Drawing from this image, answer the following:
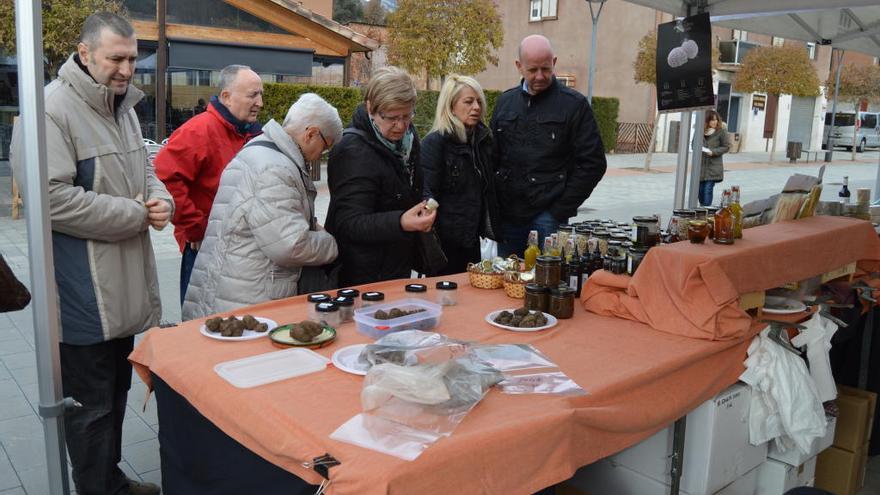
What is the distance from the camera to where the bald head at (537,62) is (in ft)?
11.9

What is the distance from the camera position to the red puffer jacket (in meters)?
3.42

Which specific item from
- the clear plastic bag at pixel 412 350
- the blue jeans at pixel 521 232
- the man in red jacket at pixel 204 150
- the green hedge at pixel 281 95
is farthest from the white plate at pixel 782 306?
the green hedge at pixel 281 95

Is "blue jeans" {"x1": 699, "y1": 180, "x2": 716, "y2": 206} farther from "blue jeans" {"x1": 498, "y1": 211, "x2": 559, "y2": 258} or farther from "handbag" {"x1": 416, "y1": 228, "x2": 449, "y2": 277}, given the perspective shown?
"handbag" {"x1": 416, "y1": 228, "x2": 449, "y2": 277}

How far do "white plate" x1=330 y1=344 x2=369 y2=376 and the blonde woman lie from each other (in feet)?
5.13

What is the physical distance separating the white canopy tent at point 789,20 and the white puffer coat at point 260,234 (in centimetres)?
257

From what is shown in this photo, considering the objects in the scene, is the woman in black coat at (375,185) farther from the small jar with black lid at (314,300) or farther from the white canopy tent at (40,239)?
the white canopy tent at (40,239)

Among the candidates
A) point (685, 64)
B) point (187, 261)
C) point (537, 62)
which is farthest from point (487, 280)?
point (685, 64)

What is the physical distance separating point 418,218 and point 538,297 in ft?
1.67

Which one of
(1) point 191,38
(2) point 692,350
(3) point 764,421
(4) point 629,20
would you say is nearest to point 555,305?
(2) point 692,350

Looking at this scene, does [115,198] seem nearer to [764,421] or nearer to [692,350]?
[692,350]

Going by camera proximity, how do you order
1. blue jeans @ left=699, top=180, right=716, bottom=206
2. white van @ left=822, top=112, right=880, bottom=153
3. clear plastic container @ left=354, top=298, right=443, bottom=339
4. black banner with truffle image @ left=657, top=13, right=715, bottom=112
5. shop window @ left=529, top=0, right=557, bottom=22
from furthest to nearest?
white van @ left=822, top=112, right=880, bottom=153 < shop window @ left=529, top=0, right=557, bottom=22 < blue jeans @ left=699, top=180, right=716, bottom=206 < black banner with truffle image @ left=657, top=13, right=715, bottom=112 < clear plastic container @ left=354, top=298, right=443, bottom=339

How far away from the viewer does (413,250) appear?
3.03m

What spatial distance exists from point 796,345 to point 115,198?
2424mm

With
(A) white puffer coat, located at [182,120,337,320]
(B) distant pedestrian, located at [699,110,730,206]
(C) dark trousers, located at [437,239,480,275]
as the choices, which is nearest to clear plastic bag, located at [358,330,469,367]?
(A) white puffer coat, located at [182,120,337,320]
